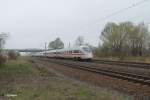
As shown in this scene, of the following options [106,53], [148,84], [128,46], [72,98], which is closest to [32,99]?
[72,98]

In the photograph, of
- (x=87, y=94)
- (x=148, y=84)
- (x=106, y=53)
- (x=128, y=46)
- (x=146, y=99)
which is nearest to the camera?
(x=146, y=99)

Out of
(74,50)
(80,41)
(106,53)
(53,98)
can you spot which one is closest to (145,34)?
(106,53)

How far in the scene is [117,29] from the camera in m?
99.1

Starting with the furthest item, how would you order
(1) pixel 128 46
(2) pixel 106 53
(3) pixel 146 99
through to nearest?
(1) pixel 128 46, (2) pixel 106 53, (3) pixel 146 99

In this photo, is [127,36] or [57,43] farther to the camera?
[57,43]

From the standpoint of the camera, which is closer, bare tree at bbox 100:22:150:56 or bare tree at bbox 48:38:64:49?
bare tree at bbox 100:22:150:56

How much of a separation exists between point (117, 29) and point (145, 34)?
9.67m

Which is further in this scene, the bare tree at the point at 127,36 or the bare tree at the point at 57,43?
the bare tree at the point at 57,43

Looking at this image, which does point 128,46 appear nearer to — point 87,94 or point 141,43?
point 141,43

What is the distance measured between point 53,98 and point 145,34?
93213 mm

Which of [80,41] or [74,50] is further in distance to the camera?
[80,41]

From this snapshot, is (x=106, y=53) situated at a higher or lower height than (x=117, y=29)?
lower

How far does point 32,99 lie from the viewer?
9.91 metres

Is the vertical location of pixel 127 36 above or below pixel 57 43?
below
